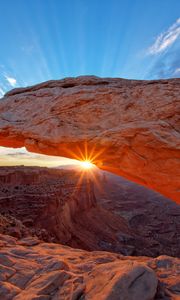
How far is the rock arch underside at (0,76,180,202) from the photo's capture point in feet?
16.8

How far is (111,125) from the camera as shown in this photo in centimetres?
548

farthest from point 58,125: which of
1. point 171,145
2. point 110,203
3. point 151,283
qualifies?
point 110,203

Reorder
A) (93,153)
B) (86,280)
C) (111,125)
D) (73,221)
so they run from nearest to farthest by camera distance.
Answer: (86,280), (111,125), (93,153), (73,221)

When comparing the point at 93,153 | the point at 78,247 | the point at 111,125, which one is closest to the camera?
the point at 111,125

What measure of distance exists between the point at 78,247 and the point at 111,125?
1270 centimetres

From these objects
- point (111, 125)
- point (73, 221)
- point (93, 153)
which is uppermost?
point (111, 125)

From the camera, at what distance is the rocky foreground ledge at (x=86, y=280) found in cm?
201

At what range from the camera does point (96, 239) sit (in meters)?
17.8

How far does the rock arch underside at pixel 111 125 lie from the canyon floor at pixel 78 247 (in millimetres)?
2525

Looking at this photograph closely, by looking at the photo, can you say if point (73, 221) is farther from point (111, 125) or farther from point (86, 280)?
point (86, 280)

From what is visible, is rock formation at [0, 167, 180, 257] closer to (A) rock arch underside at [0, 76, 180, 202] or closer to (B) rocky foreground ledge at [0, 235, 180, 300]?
(B) rocky foreground ledge at [0, 235, 180, 300]

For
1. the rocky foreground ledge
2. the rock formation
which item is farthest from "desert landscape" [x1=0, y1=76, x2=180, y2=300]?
the rock formation

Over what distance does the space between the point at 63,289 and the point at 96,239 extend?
1737 centimetres

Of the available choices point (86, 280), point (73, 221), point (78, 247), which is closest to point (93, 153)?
point (86, 280)
